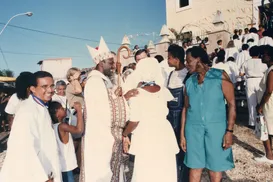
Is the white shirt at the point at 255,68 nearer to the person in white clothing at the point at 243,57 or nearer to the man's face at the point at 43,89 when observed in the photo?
the person in white clothing at the point at 243,57

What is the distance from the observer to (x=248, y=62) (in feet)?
22.1

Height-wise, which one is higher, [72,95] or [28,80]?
[28,80]

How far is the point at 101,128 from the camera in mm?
3191

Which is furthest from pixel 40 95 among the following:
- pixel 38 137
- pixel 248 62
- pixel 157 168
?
pixel 248 62

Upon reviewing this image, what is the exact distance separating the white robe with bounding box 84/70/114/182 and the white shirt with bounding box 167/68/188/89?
105cm

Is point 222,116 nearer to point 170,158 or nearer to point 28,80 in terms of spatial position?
point 170,158

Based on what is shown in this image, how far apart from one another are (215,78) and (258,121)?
261 cm

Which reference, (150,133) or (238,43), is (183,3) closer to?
(238,43)

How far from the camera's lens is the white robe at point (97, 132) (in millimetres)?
3145

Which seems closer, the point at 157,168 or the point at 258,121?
the point at 157,168

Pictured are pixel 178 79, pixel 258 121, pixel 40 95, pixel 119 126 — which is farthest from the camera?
pixel 258 121

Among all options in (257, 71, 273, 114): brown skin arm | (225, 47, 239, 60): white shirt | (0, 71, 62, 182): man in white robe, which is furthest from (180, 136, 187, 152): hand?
(225, 47, 239, 60): white shirt

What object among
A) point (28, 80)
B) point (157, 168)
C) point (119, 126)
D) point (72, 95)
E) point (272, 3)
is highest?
point (272, 3)

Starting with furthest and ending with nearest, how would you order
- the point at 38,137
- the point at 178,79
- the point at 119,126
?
the point at 178,79 < the point at 119,126 < the point at 38,137
